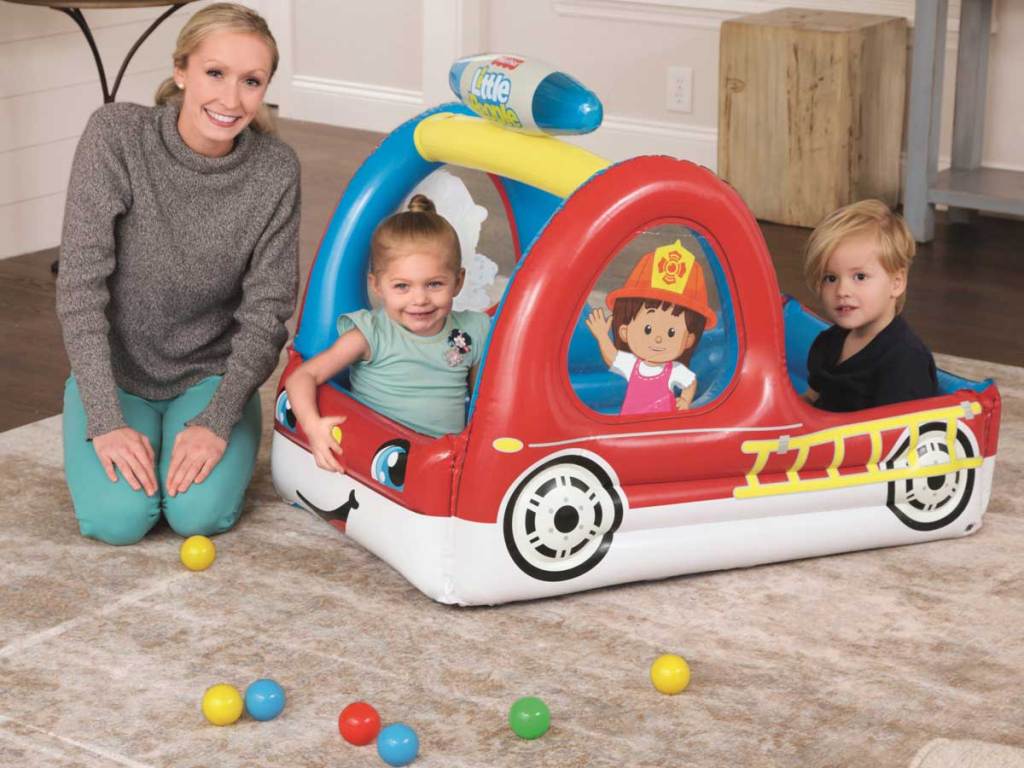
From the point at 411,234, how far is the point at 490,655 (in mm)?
636

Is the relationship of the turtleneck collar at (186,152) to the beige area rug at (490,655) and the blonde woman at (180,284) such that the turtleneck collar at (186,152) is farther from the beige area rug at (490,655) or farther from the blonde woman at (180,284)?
the beige area rug at (490,655)

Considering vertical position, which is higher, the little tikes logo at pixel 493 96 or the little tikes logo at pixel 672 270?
the little tikes logo at pixel 493 96

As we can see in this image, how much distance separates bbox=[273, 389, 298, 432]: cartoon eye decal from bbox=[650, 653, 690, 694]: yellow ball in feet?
2.51

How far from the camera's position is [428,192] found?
2586mm

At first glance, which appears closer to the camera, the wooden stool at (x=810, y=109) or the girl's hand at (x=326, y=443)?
the girl's hand at (x=326, y=443)

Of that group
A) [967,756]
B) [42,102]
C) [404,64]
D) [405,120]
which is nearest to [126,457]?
[967,756]

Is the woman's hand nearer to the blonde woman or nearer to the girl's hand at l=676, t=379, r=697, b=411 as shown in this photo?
the blonde woman

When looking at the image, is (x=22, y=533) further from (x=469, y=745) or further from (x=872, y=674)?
(x=872, y=674)

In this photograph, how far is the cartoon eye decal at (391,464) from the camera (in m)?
2.14

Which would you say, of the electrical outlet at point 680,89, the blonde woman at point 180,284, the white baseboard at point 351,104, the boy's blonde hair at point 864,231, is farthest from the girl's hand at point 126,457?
the white baseboard at point 351,104

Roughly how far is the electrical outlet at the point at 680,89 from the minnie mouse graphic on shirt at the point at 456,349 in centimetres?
253

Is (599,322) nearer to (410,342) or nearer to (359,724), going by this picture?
(410,342)

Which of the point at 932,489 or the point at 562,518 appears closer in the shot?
the point at 562,518

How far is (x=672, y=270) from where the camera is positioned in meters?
2.16
